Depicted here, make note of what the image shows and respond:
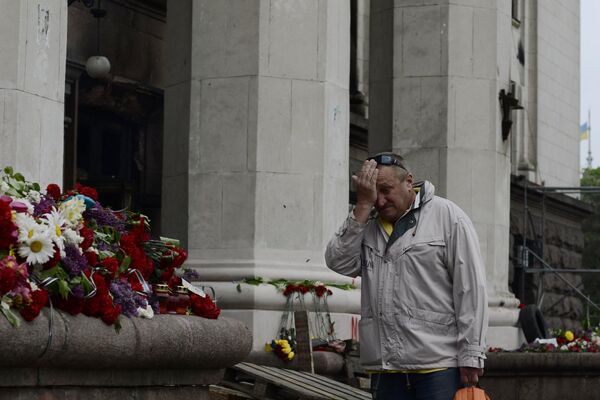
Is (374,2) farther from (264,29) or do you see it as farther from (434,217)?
(434,217)

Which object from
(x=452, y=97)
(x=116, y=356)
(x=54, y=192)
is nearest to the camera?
(x=116, y=356)

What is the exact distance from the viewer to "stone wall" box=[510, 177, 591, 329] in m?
33.0

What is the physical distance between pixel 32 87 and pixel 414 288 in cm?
343

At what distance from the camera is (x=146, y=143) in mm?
20078

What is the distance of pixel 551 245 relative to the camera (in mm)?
35781

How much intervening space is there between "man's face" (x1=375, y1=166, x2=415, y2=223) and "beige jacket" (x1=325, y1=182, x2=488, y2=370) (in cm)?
6

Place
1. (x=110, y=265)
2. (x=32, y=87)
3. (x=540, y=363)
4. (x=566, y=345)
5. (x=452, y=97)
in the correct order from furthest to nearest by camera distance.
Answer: (x=452, y=97) → (x=566, y=345) → (x=540, y=363) → (x=32, y=87) → (x=110, y=265)

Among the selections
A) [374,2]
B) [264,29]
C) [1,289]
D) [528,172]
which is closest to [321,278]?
[264,29]

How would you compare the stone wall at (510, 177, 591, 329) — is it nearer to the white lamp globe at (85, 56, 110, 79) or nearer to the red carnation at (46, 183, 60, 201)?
the white lamp globe at (85, 56, 110, 79)

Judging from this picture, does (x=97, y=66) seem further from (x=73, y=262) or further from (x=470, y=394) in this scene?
(x=73, y=262)

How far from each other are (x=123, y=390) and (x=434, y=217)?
6.42 ft

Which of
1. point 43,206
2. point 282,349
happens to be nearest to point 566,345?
point 282,349

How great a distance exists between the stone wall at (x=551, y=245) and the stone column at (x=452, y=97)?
52.5ft

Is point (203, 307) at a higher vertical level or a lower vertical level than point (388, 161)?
lower
